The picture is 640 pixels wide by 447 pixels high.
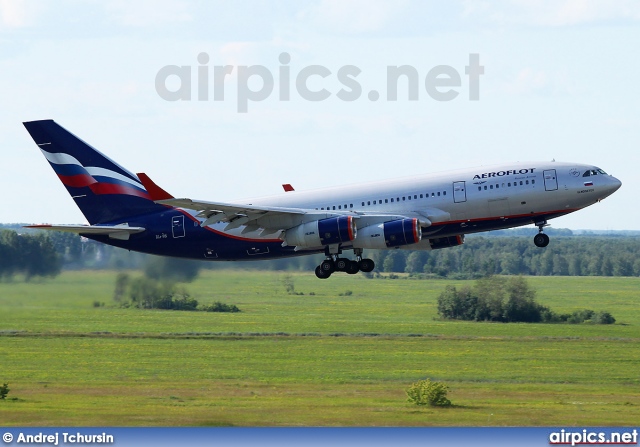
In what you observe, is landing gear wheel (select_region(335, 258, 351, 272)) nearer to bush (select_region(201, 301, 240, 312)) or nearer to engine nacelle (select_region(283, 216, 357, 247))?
engine nacelle (select_region(283, 216, 357, 247))

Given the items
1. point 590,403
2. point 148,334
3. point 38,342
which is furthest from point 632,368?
point 38,342

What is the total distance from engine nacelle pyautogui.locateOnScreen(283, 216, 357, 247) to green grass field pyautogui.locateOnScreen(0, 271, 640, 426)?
841 centimetres

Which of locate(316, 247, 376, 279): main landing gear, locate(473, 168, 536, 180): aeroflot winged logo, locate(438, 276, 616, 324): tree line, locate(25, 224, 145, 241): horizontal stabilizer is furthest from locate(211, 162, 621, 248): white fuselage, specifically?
locate(438, 276, 616, 324): tree line

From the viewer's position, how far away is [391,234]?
182ft

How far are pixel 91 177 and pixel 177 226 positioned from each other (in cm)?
624

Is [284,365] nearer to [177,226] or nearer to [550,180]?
[177,226]

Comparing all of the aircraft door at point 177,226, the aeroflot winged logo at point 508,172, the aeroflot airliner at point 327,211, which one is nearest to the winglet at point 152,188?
the aeroflot airliner at point 327,211

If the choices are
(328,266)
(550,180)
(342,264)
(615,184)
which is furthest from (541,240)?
(328,266)

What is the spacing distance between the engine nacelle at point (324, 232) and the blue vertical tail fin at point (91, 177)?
28.7 feet

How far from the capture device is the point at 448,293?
4835 inches

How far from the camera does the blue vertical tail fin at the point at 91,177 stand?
202ft

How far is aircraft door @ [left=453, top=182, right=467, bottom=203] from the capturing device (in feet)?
182

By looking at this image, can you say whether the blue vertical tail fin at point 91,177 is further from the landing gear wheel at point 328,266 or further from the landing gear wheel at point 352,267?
the landing gear wheel at point 352,267

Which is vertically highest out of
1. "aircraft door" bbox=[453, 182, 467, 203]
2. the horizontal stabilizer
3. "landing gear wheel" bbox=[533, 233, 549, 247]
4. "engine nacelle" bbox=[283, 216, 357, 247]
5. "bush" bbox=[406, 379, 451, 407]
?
"aircraft door" bbox=[453, 182, 467, 203]
